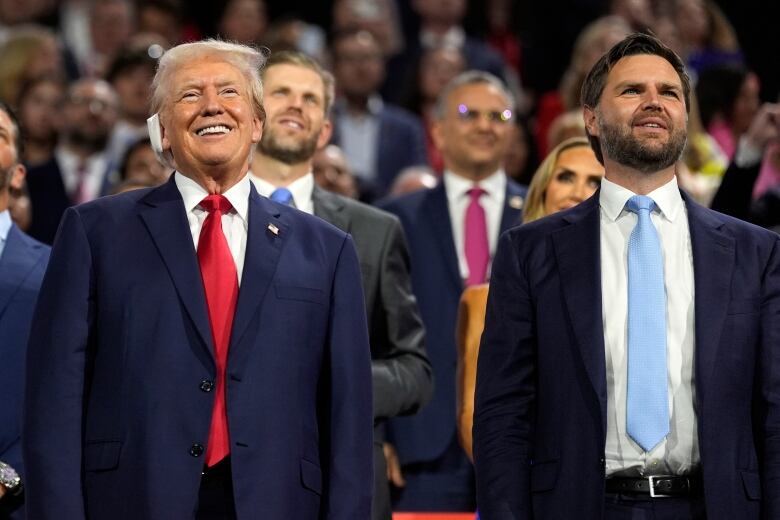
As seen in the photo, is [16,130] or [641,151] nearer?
[641,151]

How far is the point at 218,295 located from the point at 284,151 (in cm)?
152

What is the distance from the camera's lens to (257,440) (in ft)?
11.3

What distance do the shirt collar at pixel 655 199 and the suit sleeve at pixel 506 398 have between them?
0.30m

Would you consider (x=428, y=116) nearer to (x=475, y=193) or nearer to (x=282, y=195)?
(x=475, y=193)

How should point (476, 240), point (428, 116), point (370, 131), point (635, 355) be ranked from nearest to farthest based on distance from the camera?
1. point (635, 355)
2. point (476, 240)
3. point (370, 131)
4. point (428, 116)

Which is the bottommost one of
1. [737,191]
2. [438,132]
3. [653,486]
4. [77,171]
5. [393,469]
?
[653,486]

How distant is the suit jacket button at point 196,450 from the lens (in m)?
3.40

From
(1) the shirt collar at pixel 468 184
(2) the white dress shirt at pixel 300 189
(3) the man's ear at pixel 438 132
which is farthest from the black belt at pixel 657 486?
(3) the man's ear at pixel 438 132

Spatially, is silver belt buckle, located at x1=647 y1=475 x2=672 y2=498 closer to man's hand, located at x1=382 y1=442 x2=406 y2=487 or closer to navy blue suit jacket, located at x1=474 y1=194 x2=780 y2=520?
navy blue suit jacket, located at x1=474 y1=194 x2=780 y2=520

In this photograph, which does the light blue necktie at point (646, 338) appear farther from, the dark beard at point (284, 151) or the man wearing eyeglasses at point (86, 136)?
the man wearing eyeglasses at point (86, 136)

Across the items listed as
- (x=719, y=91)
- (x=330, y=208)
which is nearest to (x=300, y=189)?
(x=330, y=208)

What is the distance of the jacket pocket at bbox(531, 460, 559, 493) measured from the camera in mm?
3617

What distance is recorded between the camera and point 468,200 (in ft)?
20.4

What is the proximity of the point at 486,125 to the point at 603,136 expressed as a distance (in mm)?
2529
